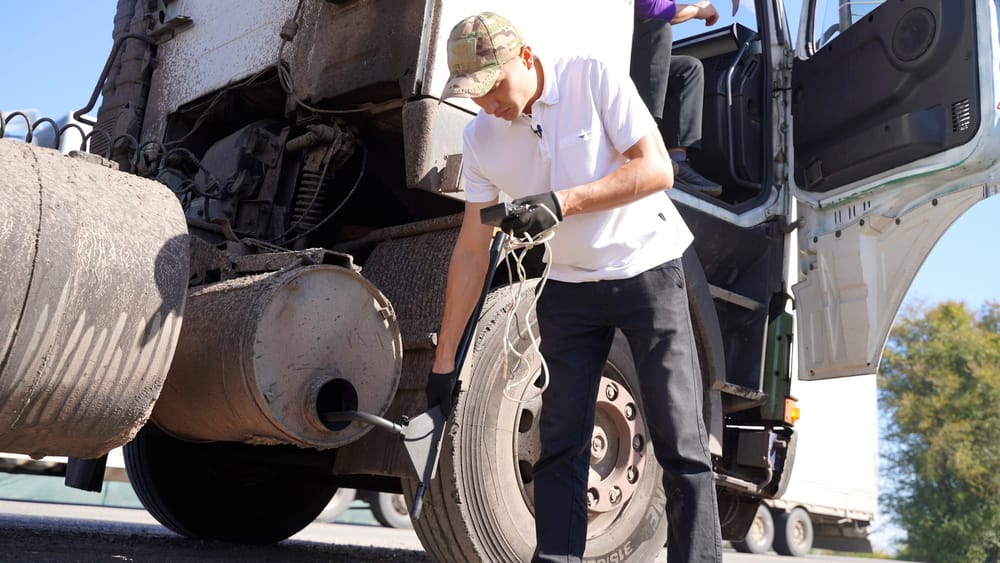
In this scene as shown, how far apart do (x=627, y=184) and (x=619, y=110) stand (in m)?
0.21

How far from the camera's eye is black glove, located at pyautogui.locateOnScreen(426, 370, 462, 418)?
2527 millimetres

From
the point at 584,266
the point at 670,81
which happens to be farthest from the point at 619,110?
the point at 670,81

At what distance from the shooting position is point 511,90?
7.99 ft

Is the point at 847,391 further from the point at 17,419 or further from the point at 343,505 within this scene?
the point at 17,419

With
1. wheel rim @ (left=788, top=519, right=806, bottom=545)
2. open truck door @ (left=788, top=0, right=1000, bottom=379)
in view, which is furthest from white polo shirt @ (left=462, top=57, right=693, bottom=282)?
wheel rim @ (left=788, top=519, right=806, bottom=545)

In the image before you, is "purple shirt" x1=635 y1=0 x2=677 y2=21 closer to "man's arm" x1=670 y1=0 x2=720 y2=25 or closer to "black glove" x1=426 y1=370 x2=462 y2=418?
"man's arm" x1=670 y1=0 x2=720 y2=25

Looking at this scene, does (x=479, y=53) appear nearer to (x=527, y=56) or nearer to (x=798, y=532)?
(x=527, y=56)

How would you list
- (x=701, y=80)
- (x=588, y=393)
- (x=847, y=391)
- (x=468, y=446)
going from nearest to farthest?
(x=588, y=393) → (x=468, y=446) → (x=701, y=80) → (x=847, y=391)

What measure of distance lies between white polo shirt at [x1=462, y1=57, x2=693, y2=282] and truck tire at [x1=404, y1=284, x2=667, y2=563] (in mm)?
442

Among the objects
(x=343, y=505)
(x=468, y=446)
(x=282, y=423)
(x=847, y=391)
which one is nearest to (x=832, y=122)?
(x=468, y=446)

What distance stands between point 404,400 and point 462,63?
3.46 feet

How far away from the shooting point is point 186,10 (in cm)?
407

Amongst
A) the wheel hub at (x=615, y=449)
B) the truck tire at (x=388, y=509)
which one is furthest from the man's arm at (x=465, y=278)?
the truck tire at (x=388, y=509)

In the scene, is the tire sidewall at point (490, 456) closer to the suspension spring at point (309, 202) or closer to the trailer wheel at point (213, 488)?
the suspension spring at point (309, 202)
